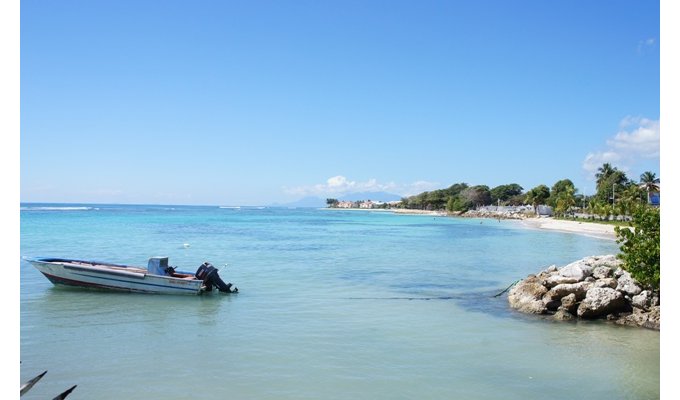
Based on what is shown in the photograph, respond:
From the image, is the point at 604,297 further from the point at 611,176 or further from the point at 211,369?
the point at 611,176

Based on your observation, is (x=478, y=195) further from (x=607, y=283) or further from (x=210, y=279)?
(x=210, y=279)

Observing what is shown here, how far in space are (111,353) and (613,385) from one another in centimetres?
1061

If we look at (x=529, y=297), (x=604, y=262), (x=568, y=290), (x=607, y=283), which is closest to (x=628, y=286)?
(x=607, y=283)

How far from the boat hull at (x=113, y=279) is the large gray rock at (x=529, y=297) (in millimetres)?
10863

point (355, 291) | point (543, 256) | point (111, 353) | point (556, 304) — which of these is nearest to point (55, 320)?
point (111, 353)

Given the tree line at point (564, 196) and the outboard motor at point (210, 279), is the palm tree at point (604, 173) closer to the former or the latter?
the tree line at point (564, 196)

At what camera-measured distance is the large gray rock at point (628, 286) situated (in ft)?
45.6

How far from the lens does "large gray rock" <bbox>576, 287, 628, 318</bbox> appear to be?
13711 mm

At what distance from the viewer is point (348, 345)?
1177 centimetres

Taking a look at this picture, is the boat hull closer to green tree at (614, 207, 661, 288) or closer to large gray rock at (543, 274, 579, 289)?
large gray rock at (543, 274, 579, 289)

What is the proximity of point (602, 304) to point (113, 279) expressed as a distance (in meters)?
16.2

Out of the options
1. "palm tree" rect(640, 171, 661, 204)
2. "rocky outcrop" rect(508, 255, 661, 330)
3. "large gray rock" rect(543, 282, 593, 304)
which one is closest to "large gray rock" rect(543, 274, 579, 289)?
"rocky outcrop" rect(508, 255, 661, 330)

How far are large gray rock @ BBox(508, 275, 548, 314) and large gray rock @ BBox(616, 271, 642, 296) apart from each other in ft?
6.87
